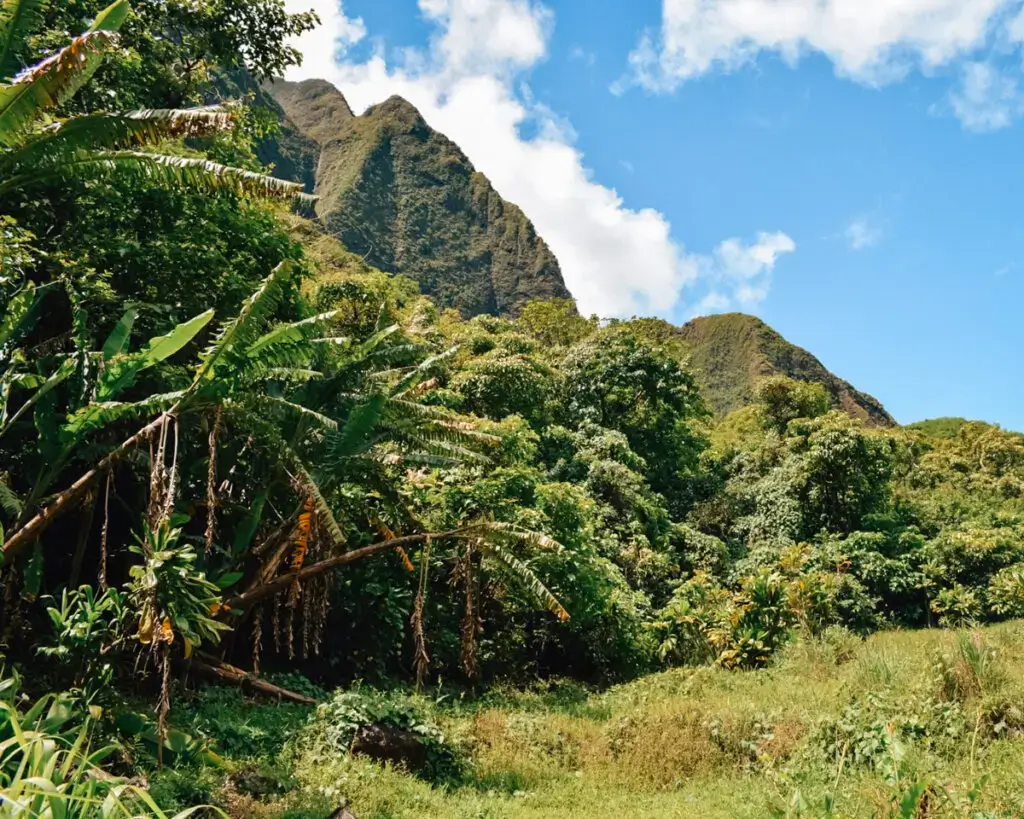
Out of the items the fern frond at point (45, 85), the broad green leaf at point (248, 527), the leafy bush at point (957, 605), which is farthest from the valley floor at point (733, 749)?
the leafy bush at point (957, 605)

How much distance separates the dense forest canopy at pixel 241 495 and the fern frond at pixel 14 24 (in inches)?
1.4

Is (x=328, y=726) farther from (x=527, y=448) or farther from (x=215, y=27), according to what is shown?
(x=215, y=27)

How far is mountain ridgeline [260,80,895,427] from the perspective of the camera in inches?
2972

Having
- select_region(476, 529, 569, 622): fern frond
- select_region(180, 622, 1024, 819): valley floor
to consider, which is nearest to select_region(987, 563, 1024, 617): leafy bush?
select_region(180, 622, 1024, 819): valley floor

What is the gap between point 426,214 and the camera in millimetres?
86938

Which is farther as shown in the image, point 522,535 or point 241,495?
point 241,495

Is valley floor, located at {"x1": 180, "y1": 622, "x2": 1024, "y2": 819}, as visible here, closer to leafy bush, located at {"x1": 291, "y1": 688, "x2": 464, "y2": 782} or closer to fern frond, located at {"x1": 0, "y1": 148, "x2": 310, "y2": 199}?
leafy bush, located at {"x1": 291, "y1": 688, "x2": 464, "y2": 782}

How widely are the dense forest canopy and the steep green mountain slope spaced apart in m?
57.0

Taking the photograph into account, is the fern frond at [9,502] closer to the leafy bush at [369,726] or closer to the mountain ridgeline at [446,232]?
the leafy bush at [369,726]

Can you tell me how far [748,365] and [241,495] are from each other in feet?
254

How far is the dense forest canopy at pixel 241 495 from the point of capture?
574 cm

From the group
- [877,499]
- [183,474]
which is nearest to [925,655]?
[183,474]

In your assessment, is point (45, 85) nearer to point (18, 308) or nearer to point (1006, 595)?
point (18, 308)

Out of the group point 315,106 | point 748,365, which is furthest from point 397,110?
point 748,365
